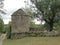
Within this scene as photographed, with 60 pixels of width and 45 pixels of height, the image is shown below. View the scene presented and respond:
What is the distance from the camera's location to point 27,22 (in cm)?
5325

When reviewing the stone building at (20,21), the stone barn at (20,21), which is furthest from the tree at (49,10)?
the stone barn at (20,21)

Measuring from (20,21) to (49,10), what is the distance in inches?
356

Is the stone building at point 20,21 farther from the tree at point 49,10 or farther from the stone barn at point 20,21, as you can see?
the tree at point 49,10

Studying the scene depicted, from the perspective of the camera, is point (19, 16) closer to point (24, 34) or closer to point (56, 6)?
point (24, 34)

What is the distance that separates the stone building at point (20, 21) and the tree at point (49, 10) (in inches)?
236

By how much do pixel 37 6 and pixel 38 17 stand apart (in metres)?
3.77

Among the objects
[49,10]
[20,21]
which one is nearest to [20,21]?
[20,21]

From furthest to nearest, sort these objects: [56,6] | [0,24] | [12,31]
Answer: [0,24], [56,6], [12,31]

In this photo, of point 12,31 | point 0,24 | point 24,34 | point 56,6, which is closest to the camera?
point 24,34

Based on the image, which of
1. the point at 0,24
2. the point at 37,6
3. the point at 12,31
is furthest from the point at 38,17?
the point at 0,24

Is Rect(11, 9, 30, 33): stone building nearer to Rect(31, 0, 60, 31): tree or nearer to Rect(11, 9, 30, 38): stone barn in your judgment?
Rect(11, 9, 30, 38): stone barn

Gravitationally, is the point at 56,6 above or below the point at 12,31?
above

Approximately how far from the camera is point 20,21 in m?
53.1

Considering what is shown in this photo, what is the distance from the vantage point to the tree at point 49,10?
185 feet
